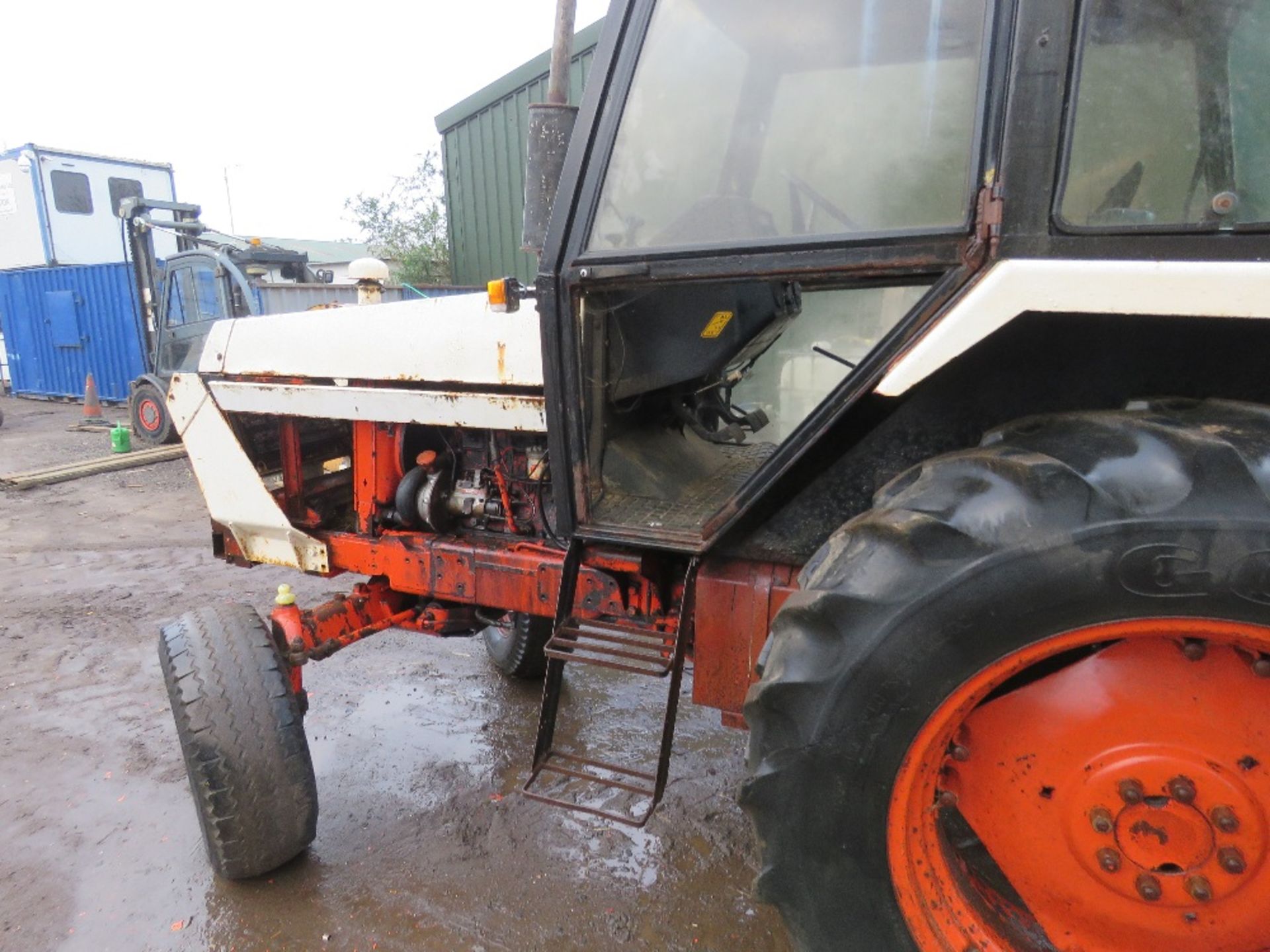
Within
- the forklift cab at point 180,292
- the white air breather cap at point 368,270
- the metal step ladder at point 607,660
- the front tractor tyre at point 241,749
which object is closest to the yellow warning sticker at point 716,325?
the metal step ladder at point 607,660

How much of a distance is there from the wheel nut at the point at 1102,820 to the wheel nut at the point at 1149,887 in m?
0.09

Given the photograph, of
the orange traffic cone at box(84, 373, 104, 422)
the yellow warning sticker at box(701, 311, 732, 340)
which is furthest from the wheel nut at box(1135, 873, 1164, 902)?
the orange traffic cone at box(84, 373, 104, 422)

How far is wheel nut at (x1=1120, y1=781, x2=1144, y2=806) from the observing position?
4.54 ft

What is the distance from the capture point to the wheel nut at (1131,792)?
4.54 feet

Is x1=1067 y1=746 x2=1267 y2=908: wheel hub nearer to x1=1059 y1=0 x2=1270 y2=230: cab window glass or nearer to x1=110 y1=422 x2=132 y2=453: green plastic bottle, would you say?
x1=1059 y1=0 x2=1270 y2=230: cab window glass

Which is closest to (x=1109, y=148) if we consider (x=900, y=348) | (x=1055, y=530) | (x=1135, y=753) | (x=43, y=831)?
(x=900, y=348)

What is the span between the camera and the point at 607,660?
198 cm

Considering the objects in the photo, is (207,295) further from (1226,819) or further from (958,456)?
(1226,819)

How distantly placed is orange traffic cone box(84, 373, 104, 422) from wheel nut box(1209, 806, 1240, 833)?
44.6 ft

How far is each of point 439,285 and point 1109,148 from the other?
766cm

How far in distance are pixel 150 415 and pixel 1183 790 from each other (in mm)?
10808

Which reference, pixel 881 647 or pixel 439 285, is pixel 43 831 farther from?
pixel 439 285

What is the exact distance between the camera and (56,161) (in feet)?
46.2

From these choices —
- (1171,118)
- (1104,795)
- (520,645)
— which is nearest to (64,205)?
(520,645)
